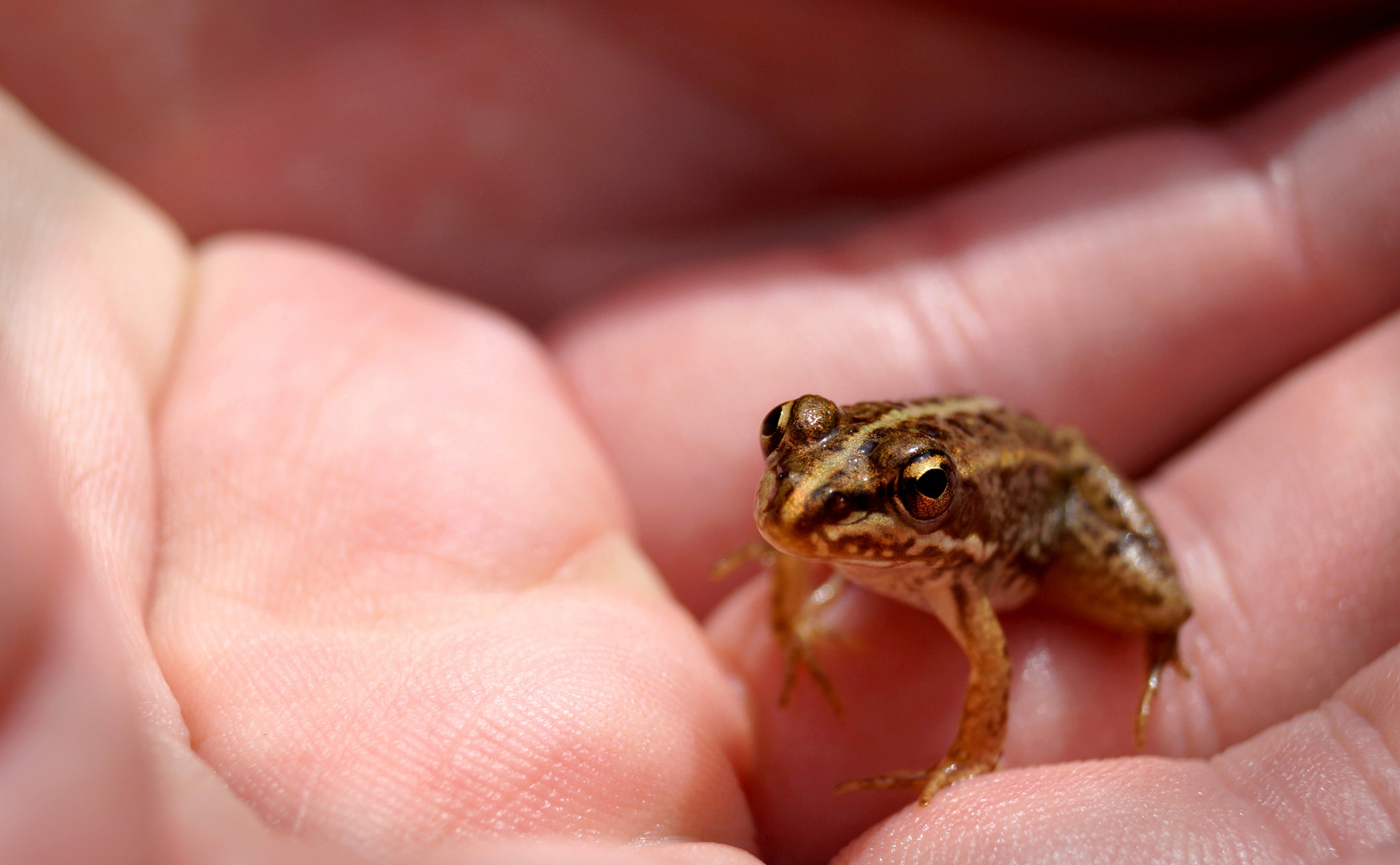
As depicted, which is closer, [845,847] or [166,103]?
[845,847]

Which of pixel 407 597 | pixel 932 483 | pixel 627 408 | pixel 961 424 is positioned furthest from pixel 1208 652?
pixel 407 597

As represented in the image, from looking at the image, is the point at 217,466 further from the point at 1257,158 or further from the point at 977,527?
the point at 1257,158

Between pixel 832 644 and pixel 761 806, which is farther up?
pixel 832 644

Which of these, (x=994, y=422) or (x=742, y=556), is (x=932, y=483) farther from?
(x=742, y=556)

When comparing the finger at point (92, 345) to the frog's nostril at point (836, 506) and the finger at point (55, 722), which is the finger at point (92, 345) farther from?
the frog's nostril at point (836, 506)

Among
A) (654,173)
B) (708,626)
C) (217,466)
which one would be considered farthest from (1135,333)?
(217,466)

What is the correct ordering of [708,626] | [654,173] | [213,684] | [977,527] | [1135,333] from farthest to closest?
[654,173] < [1135,333] < [708,626] < [977,527] < [213,684]

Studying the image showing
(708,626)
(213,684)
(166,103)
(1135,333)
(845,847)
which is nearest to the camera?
(213,684)
